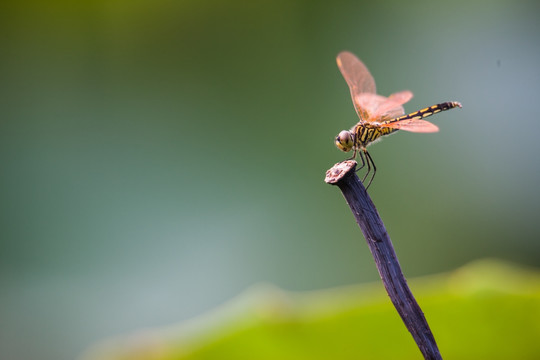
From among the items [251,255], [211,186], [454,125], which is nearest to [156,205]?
[211,186]

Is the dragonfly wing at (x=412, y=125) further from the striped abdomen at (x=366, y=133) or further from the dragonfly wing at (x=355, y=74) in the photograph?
the dragonfly wing at (x=355, y=74)

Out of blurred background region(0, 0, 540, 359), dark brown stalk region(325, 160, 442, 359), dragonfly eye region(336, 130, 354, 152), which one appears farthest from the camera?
blurred background region(0, 0, 540, 359)

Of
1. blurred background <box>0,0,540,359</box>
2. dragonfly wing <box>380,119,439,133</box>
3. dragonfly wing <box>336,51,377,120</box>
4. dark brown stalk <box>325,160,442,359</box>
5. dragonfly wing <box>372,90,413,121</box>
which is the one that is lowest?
dark brown stalk <box>325,160,442,359</box>

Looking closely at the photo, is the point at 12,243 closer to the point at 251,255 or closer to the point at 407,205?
the point at 251,255

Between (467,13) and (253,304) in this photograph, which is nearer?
A: (253,304)

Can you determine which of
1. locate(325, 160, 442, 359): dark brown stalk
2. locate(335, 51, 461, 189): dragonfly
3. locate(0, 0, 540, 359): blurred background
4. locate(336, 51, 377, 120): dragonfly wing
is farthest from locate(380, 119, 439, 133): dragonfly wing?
locate(0, 0, 540, 359): blurred background

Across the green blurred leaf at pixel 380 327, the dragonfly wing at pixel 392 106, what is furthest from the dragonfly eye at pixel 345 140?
the green blurred leaf at pixel 380 327

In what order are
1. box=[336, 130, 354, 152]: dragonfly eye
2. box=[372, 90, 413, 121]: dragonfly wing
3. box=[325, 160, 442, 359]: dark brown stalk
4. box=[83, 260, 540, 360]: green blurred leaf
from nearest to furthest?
box=[325, 160, 442, 359]: dark brown stalk
box=[83, 260, 540, 360]: green blurred leaf
box=[336, 130, 354, 152]: dragonfly eye
box=[372, 90, 413, 121]: dragonfly wing

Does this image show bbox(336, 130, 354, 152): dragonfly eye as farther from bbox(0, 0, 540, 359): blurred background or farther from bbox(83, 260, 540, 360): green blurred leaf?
bbox(0, 0, 540, 359): blurred background
